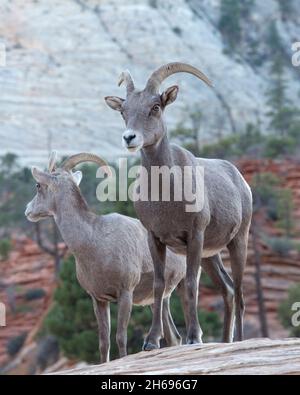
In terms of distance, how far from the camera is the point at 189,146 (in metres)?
53.1

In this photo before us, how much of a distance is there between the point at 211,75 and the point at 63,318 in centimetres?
5180

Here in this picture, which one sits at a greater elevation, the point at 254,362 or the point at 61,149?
the point at 61,149

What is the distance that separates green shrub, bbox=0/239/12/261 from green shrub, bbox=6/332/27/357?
17.9ft

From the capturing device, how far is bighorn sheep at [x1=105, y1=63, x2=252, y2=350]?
10414mm

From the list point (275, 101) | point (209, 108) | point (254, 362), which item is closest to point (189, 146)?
point (275, 101)

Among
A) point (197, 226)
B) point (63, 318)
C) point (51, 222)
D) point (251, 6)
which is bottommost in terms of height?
point (197, 226)

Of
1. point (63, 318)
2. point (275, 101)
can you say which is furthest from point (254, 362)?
point (275, 101)

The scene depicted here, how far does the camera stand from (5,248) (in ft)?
148

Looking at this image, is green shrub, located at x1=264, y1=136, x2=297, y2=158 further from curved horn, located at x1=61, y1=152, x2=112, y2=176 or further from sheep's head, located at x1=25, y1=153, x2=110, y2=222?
sheep's head, located at x1=25, y1=153, x2=110, y2=222

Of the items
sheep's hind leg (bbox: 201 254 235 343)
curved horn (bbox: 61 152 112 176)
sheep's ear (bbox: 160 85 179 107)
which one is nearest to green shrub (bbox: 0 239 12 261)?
curved horn (bbox: 61 152 112 176)
